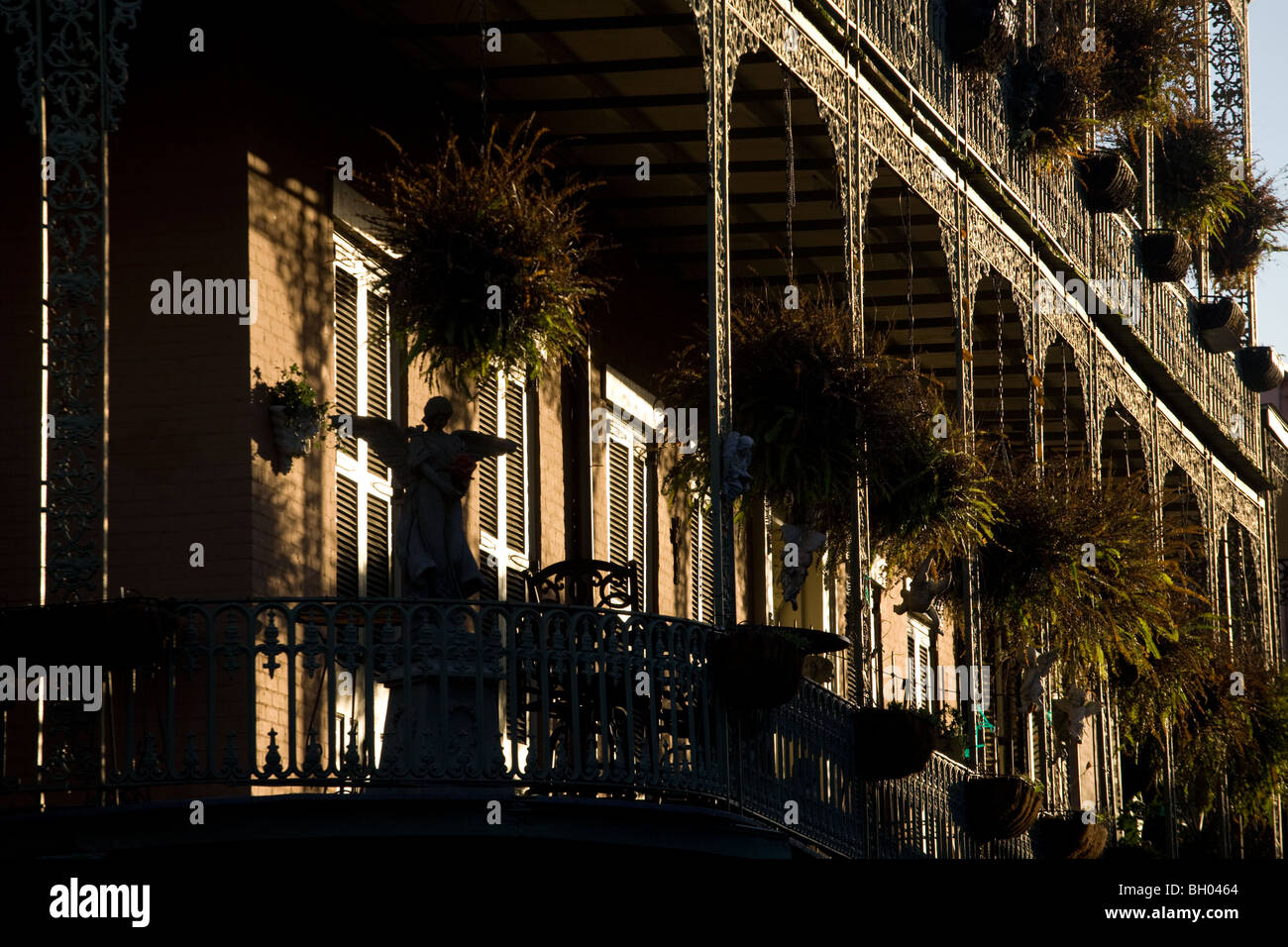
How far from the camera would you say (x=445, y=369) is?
45.9 feet

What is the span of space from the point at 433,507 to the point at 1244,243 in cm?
2006

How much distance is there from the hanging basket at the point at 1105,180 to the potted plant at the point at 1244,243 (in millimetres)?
6949

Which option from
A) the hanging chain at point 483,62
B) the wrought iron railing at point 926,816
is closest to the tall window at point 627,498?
the wrought iron railing at point 926,816

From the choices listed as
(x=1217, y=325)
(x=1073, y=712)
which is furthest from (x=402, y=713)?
(x=1217, y=325)

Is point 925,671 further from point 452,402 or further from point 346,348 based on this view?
point 346,348

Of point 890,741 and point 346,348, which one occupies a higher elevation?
point 346,348

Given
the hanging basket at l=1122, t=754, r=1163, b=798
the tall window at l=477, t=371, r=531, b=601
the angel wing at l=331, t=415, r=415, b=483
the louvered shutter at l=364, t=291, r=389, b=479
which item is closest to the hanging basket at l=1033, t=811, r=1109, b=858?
the hanging basket at l=1122, t=754, r=1163, b=798

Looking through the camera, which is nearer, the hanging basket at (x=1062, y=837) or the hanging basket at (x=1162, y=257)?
the hanging basket at (x=1062, y=837)

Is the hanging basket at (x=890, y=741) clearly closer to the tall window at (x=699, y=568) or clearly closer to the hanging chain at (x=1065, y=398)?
the tall window at (x=699, y=568)

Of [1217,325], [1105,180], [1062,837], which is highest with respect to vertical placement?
[1105,180]

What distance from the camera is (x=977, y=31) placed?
1816 centimetres

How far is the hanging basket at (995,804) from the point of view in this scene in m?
17.0

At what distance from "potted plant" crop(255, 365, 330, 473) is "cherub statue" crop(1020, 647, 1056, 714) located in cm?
779
